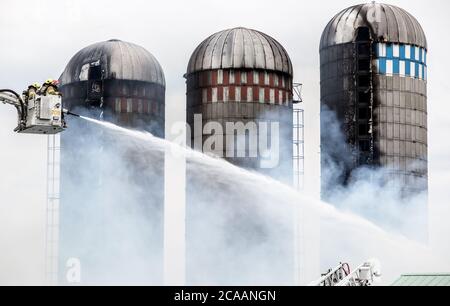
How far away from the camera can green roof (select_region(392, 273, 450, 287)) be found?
58875 millimetres

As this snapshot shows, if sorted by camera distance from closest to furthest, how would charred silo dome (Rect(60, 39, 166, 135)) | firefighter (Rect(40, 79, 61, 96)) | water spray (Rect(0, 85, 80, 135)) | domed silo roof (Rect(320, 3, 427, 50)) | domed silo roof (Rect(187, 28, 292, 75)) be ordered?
water spray (Rect(0, 85, 80, 135))
firefighter (Rect(40, 79, 61, 96))
domed silo roof (Rect(320, 3, 427, 50))
domed silo roof (Rect(187, 28, 292, 75))
charred silo dome (Rect(60, 39, 166, 135))

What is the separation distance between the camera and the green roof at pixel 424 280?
2318 inches

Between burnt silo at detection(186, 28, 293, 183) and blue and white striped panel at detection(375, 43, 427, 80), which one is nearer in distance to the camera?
burnt silo at detection(186, 28, 293, 183)

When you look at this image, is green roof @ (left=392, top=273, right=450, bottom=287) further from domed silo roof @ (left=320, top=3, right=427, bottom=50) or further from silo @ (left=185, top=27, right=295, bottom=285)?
domed silo roof @ (left=320, top=3, right=427, bottom=50)

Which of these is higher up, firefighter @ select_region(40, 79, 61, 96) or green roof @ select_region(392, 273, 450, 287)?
firefighter @ select_region(40, 79, 61, 96)

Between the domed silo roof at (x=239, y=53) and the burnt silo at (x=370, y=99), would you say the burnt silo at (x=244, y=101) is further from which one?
the burnt silo at (x=370, y=99)

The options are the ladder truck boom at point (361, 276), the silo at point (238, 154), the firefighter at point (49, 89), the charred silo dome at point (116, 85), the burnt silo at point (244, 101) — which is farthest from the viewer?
the charred silo dome at point (116, 85)

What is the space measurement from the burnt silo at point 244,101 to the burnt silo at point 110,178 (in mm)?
4793

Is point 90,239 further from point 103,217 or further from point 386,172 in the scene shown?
point 386,172

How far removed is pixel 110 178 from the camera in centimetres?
9919

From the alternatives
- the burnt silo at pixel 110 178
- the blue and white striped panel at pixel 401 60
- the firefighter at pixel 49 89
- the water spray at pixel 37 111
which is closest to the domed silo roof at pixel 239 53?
the burnt silo at pixel 110 178

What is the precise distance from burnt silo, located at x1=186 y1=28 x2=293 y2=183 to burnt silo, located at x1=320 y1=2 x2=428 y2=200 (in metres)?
3.06

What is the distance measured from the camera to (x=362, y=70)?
315 ft

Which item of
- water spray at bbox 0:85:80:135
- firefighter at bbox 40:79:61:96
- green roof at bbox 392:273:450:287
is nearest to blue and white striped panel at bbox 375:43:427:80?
green roof at bbox 392:273:450:287
